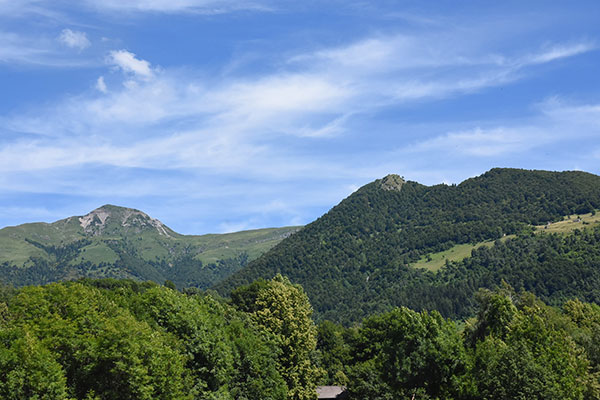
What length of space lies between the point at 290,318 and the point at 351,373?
51.6 ft

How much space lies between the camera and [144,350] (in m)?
50.4

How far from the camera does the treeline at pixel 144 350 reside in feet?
153

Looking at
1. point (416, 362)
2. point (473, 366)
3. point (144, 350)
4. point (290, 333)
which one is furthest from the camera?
point (290, 333)

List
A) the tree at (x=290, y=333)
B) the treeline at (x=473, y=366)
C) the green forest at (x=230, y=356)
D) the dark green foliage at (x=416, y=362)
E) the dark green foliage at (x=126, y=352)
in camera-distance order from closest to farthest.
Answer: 1. the dark green foliage at (x=126, y=352)
2. the green forest at (x=230, y=356)
3. the treeline at (x=473, y=366)
4. the dark green foliage at (x=416, y=362)
5. the tree at (x=290, y=333)

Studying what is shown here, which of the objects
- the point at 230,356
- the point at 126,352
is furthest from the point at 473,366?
the point at 126,352

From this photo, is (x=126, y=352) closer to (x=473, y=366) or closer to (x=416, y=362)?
(x=416, y=362)

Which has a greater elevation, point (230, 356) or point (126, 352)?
point (126, 352)

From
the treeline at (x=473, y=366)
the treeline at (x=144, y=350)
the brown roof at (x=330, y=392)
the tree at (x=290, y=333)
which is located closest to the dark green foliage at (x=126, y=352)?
the treeline at (x=144, y=350)

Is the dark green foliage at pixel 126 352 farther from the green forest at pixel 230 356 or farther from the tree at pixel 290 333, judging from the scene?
the tree at pixel 290 333

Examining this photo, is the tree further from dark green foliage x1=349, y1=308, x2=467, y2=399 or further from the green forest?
dark green foliage x1=349, y1=308, x2=467, y2=399

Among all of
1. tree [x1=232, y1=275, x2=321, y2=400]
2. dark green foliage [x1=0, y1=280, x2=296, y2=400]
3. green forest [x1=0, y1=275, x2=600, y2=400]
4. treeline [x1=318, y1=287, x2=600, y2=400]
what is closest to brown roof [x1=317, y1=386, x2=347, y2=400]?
tree [x1=232, y1=275, x2=321, y2=400]

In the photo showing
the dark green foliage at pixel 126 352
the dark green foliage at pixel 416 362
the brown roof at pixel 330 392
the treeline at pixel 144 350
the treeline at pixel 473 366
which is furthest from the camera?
the brown roof at pixel 330 392

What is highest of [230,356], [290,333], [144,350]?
[144,350]

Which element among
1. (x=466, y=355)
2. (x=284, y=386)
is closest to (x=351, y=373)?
(x=284, y=386)
